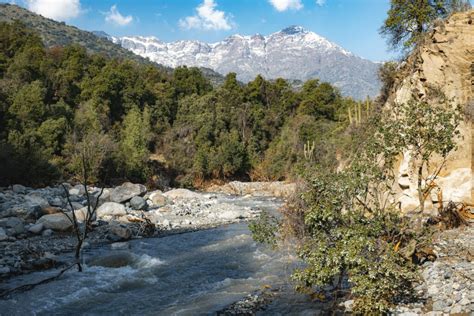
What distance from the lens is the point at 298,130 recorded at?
162 ft

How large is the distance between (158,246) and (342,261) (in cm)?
1024

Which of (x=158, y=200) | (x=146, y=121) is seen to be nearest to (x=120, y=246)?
(x=158, y=200)

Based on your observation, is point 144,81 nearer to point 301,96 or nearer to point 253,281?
point 301,96

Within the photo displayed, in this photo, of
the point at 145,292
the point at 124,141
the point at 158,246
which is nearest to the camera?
the point at 145,292

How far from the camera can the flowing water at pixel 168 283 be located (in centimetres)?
1046

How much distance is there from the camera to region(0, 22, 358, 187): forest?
35.1 metres

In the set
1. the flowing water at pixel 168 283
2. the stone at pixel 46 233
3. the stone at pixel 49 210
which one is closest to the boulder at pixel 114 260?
the flowing water at pixel 168 283

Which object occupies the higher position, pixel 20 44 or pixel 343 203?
pixel 20 44

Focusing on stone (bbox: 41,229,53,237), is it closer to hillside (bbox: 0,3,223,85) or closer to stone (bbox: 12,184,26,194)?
stone (bbox: 12,184,26,194)

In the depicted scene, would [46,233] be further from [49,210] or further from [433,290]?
[433,290]

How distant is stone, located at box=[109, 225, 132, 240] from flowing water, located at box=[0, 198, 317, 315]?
1195 mm

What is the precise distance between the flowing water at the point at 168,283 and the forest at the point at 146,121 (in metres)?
18.0

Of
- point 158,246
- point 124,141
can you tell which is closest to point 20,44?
point 124,141

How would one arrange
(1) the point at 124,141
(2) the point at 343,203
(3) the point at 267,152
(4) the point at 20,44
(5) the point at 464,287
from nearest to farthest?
(5) the point at 464,287 → (2) the point at 343,203 → (1) the point at 124,141 → (4) the point at 20,44 → (3) the point at 267,152
